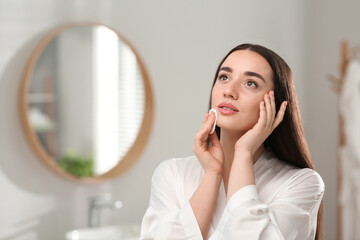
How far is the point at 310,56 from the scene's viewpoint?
332cm

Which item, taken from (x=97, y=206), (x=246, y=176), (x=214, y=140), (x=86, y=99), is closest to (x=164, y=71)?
(x=86, y=99)

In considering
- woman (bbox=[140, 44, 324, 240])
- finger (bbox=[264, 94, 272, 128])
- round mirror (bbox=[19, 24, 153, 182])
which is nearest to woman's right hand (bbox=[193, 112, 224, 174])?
woman (bbox=[140, 44, 324, 240])

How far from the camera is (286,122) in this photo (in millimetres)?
1004

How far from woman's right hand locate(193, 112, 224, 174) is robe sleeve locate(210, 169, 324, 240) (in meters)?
0.09

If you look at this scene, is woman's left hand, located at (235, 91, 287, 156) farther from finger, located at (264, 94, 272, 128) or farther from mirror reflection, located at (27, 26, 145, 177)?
mirror reflection, located at (27, 26, 145, 177)

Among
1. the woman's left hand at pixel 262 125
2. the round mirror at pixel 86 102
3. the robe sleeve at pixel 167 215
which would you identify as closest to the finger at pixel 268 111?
the woman's left hand at pixel 262 125

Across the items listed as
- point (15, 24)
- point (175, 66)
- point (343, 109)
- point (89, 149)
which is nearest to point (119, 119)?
point (89, 149)

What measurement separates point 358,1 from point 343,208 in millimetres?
1310

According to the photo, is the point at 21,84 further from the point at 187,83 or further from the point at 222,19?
the point at 222,19

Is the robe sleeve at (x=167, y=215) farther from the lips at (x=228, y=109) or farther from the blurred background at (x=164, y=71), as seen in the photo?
the blurred background at (x=164, y=71)

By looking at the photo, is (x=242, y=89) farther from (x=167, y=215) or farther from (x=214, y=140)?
(x=167, y=215)

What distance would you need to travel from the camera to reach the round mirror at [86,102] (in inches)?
80.5

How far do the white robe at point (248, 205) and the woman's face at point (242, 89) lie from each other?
137 mm

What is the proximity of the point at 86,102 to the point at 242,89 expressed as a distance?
4.60 ft
